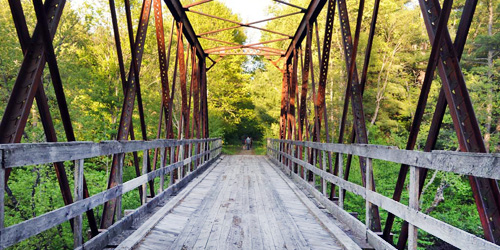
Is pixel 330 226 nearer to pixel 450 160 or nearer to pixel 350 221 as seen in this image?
pixel 350 221

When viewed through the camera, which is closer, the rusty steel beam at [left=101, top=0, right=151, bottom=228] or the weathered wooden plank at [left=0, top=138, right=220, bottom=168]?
the weathered wooden plank at [left=0, top=138, right=220, bottom=168]

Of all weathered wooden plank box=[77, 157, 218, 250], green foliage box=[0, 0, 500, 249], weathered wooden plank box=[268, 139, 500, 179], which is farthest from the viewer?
green foliage box=[0, 0, 500, 249]

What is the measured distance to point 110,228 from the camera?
12.2 feet

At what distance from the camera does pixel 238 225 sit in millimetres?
4562

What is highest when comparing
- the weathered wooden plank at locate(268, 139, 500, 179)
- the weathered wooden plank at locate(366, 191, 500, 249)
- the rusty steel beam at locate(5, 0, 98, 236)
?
the rusty steel beam at locate(5, 0, 98, 236)

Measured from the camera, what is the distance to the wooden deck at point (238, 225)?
3773 millimetres

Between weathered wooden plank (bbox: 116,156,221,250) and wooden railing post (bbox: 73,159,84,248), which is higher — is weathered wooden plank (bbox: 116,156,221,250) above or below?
below

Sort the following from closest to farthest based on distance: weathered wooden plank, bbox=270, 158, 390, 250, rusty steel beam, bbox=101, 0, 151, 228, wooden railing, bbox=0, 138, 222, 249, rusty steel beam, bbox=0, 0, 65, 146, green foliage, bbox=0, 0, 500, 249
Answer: wooden railing, bbox=0, 138, 222, 249 < rusty steel beam, bbox=0, 0, 65, 146 < weathered wooden plank, bbox=270, 158, 390, 250 < rusty steel beam, bbox=101, 0, 151, 228 < green foliage, bbox=0, 0, 500, 249

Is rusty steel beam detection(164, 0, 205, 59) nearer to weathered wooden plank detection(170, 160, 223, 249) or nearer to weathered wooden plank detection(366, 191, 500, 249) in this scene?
weathered wooden plank detection(170, 160, 223, 249)

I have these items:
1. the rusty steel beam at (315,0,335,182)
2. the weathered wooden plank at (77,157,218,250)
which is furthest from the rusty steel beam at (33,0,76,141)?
the rusty steel beam at (315,0,335,182)

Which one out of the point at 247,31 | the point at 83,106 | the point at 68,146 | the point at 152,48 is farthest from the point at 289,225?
the point at 247,31

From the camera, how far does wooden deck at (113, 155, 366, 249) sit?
377 cm

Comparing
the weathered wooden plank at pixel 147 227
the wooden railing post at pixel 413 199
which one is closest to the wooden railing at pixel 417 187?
the wooden railing post at pixel 413 199

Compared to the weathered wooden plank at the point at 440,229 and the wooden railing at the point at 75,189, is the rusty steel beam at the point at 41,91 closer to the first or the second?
the wooden railing at the point at 75,189
